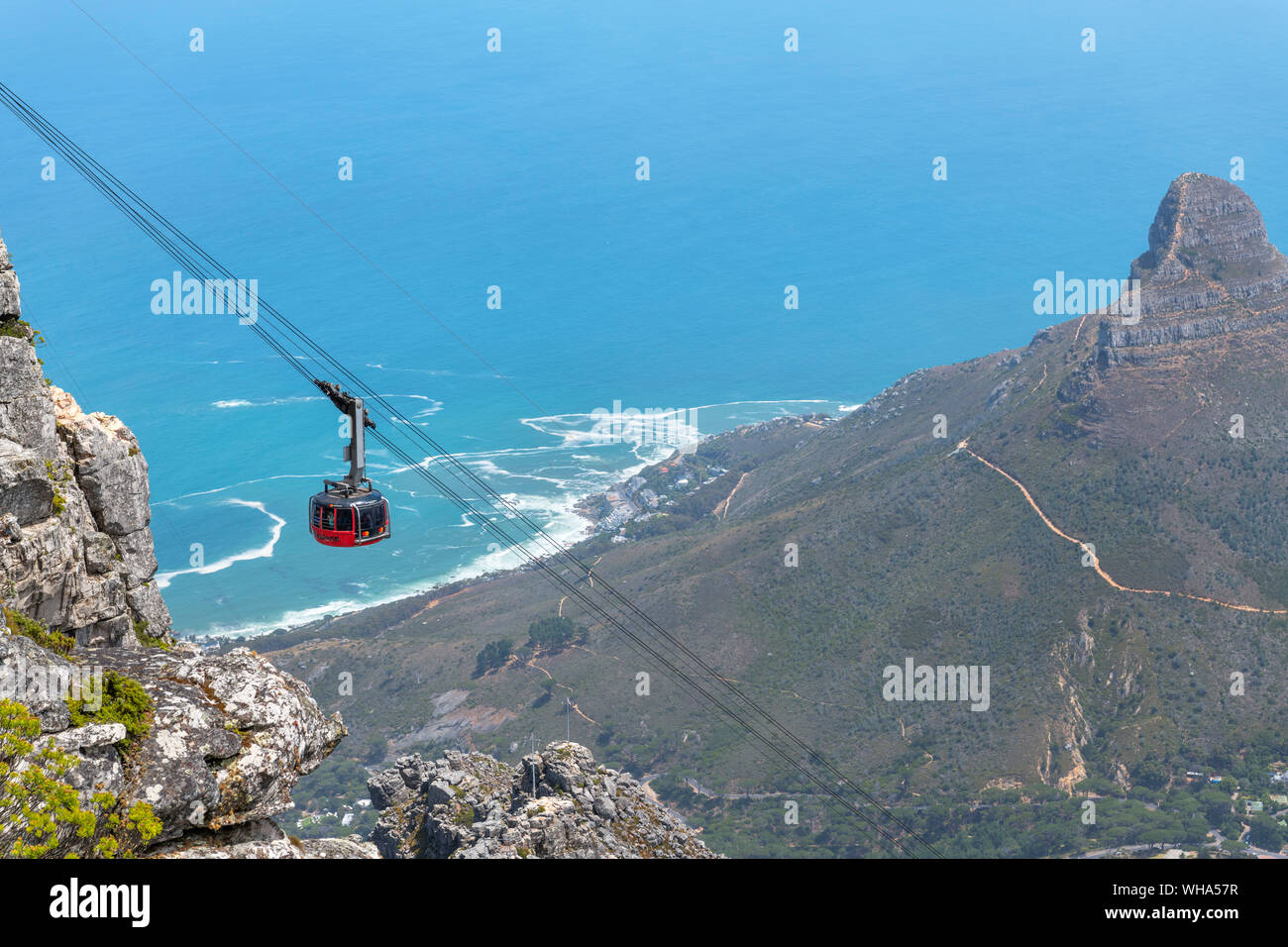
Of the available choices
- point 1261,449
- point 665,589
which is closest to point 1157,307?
point 1261,449

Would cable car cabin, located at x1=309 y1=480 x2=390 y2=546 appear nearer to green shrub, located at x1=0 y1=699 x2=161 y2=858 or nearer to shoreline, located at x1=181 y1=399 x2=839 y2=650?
green shrub, located at x1=0 y1=699 x2=161 y2=858

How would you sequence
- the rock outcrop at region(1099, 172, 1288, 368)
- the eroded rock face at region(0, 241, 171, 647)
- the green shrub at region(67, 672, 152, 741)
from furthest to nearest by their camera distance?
the rock outcrop at region(1099, 172, 1288, 368), the eroded rock face at region(0, 241, 171, 647), the green shrub at region(67, 672, 152, 741)

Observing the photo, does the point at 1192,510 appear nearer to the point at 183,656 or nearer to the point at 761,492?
the point at 761,492

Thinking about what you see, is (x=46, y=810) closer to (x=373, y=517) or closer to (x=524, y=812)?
(x=373, y=517)

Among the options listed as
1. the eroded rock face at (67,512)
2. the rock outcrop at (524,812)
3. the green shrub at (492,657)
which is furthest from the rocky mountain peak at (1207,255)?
the eroded rock face at (67,512)

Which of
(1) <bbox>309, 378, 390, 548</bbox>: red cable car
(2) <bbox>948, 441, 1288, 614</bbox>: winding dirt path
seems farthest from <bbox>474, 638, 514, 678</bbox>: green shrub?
(1) <bbox>309, 378, 390, 548</bbox>: red cable car

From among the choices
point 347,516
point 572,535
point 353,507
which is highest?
point 572,535

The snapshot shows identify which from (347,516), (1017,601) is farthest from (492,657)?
(347,516)
